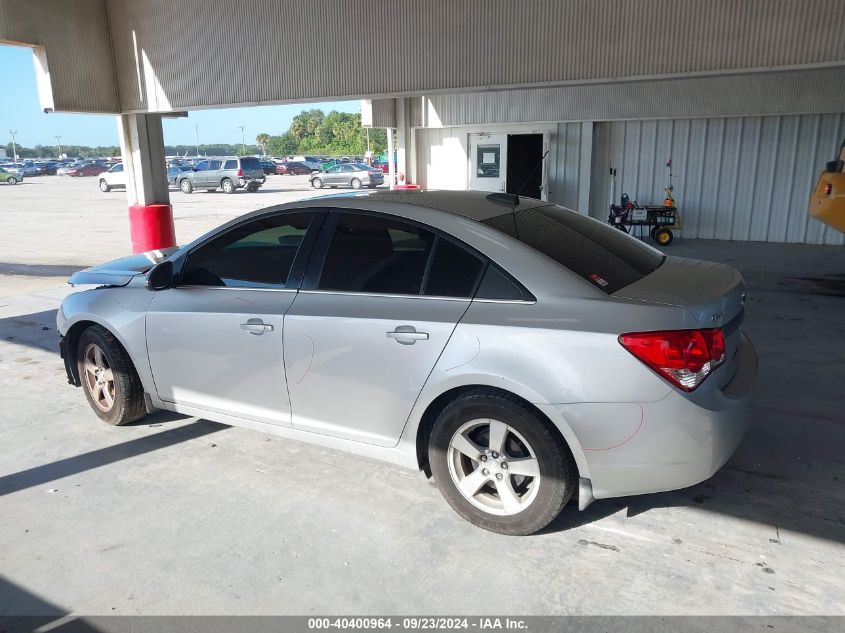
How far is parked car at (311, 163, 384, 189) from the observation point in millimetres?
37406

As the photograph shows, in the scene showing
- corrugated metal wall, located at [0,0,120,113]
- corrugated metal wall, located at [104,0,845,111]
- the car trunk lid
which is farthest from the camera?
corrugated metal wall, located at [0,0,120,113]

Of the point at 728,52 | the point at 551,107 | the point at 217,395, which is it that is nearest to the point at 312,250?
the point at 217,395

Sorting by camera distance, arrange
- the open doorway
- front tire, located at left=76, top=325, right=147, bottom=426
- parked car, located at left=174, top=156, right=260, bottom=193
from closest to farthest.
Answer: front tire, located at left=76, top=325, right=147, bottom=426 → the open doorway → parked car, located at left=174, top=156, right=260, bottom=193

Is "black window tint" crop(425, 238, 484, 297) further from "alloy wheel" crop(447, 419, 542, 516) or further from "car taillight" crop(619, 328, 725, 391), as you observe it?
"car taillight" crop(619, 328, 725, 391)

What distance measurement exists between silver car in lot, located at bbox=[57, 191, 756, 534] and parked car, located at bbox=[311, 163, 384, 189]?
34101mm

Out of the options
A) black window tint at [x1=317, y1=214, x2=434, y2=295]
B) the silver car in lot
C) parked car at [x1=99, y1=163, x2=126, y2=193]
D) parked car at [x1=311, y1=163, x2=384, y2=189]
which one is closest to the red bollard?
the silver car in lot

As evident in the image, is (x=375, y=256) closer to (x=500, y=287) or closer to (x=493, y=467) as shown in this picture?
(x=500, y=287)

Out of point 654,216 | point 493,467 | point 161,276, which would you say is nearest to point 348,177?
point 654,216

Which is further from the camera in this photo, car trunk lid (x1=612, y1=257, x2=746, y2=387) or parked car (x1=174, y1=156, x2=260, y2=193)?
parked car (x1=174, y1=156, x2=260, y2=193)

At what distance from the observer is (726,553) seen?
3.01m

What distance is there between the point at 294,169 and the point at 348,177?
18.3 metres

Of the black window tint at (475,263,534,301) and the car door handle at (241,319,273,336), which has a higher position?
the black window tint at (475,263,534,301)

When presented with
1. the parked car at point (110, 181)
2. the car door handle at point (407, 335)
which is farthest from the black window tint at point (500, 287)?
the parked car at point (110, 181)

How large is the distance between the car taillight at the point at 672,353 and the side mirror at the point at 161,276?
2.78 meters
